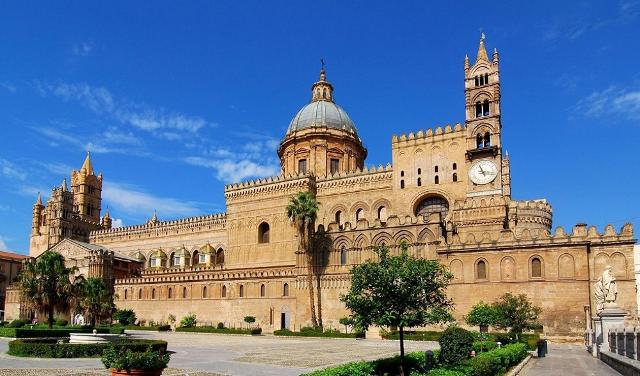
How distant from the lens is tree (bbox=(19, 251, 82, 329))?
46531 millimetres

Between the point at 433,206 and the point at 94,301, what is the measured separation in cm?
3289

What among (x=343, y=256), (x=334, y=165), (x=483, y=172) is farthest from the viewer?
(x=334, y=165)

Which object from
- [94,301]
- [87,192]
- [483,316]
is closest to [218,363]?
[483,316]

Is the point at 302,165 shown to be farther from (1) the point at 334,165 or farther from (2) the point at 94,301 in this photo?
(2) the point at 94,301

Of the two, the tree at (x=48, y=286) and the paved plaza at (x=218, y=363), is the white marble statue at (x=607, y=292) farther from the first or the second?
the tree at (x=48, y=286)

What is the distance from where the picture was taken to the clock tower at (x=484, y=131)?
174 feet

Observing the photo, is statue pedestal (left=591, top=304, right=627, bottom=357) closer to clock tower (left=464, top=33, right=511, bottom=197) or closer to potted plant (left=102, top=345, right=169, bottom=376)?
potted plant (left=102, top=345, right=169, bottom=376)

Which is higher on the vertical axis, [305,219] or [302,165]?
[302,165]

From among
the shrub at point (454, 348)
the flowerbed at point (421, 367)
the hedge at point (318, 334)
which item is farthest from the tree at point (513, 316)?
the shrub at point (454, 348)

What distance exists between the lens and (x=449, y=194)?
55.6 meters

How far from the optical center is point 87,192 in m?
100

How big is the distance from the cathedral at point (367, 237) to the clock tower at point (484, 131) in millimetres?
100

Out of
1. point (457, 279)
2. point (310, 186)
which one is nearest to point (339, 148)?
point (310, 186)

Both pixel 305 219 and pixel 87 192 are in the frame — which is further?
pixel 87 192
